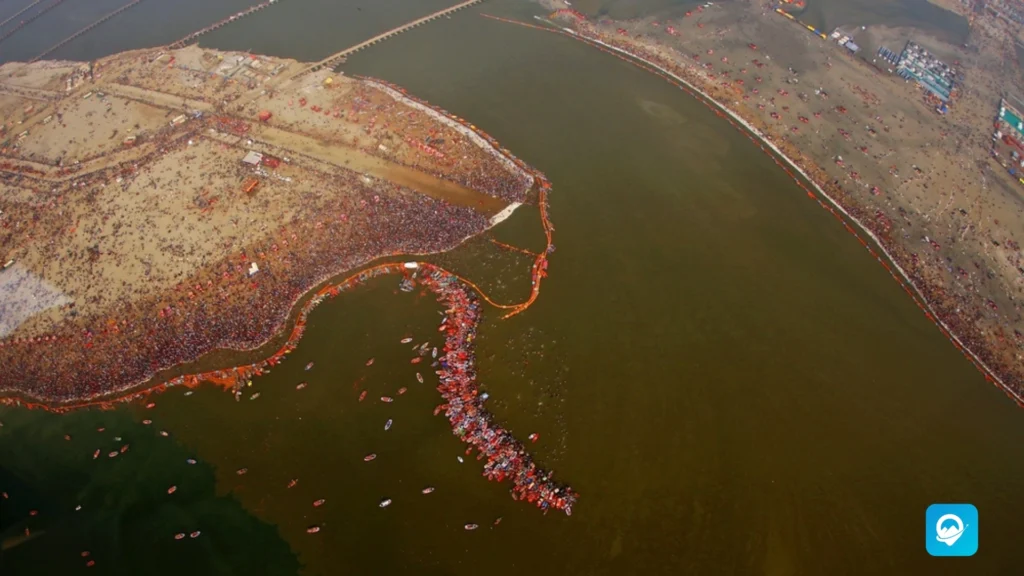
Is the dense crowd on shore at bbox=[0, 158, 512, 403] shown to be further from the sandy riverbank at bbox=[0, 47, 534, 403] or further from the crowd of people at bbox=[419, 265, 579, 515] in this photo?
the crowd of people at bbox=[419, 265, 579, 515]

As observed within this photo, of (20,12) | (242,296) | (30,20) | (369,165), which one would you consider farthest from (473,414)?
(20,12)

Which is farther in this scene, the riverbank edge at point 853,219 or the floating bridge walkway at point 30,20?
the floating bridge walkway at point 30,20

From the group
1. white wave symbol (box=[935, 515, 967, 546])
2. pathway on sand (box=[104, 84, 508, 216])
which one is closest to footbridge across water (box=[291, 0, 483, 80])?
pathway on sand (box=[104, 84, 508, 216])

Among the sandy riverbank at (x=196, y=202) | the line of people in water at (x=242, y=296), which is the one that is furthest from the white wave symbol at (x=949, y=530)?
the sandy riverbank at (x=196, y=202)

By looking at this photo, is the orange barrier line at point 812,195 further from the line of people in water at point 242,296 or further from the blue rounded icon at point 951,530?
the line of people in water at point 242,296

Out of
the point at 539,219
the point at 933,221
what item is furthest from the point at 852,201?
the point at 539,219
